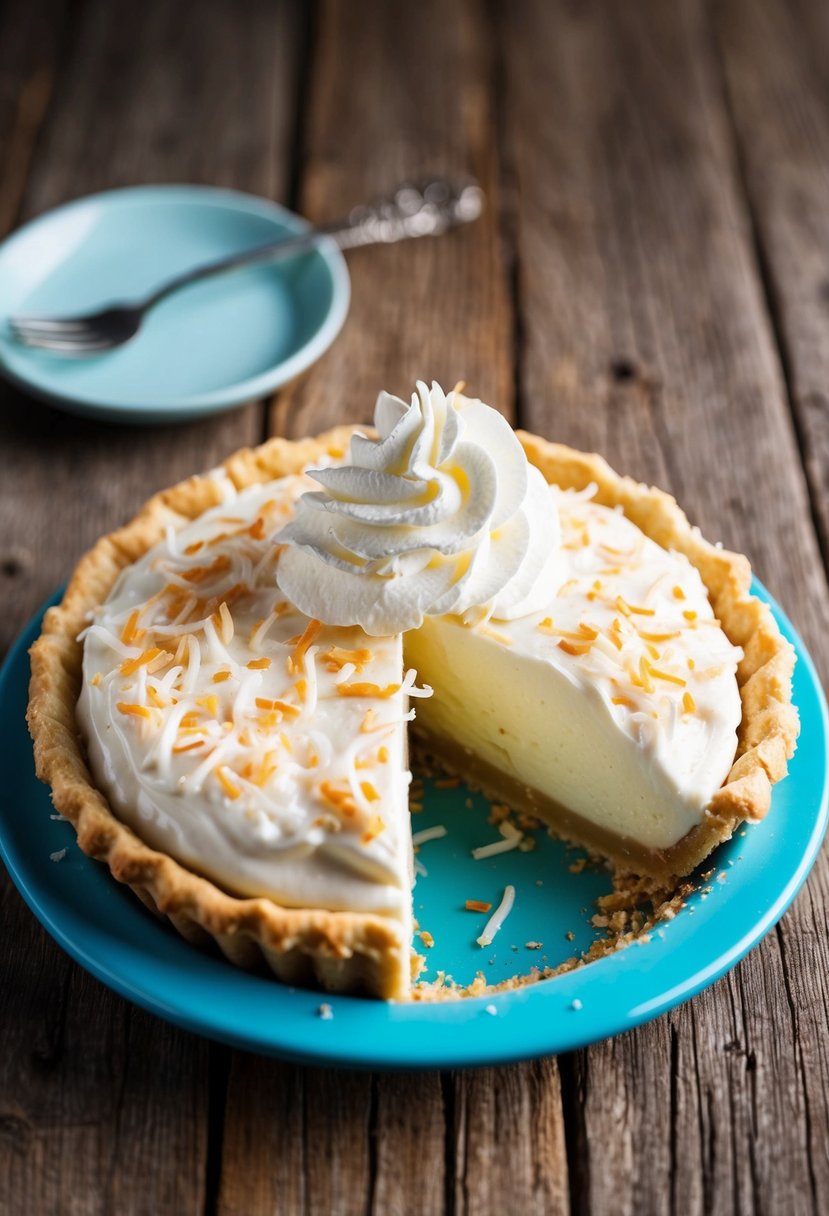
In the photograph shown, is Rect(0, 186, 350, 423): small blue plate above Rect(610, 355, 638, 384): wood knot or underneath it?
underneath

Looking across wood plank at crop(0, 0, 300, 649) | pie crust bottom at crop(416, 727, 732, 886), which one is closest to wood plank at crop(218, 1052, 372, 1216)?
pie crust bottom at crop(416, 727, 732, 886)

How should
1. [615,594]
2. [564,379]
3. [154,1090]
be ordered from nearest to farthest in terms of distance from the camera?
[154,1090] → [615,594] → [564,379]

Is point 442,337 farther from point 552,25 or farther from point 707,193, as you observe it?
point 552,25

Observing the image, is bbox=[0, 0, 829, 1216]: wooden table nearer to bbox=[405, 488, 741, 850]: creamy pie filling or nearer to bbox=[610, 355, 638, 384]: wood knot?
bbox=[610, 355, 638, 384]: wood knot

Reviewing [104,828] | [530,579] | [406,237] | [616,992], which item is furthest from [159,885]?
[406,237]

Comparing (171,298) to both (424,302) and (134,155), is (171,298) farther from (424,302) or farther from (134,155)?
(134,155)
